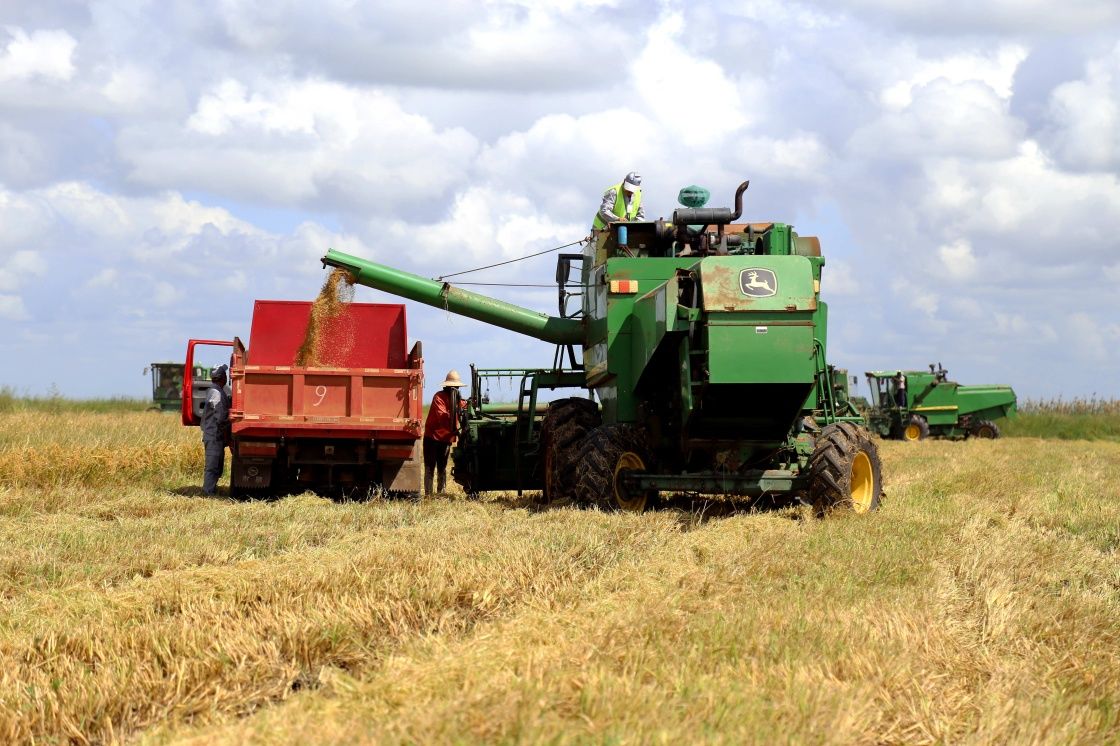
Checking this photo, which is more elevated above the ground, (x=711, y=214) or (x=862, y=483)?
(x=711, y=214)

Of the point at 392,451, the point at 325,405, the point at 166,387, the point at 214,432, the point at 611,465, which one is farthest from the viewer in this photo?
the point at 166,387

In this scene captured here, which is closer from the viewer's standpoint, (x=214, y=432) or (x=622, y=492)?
(x=622, y=492)

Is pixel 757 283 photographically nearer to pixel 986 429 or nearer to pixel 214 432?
pixel 214 432

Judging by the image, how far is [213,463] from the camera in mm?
14461

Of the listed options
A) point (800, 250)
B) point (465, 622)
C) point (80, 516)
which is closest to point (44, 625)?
point (465, 622)

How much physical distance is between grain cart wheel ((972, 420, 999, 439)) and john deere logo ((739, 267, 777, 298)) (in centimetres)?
2734

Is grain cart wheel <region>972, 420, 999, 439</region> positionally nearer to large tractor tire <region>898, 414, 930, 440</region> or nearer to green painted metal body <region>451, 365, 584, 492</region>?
large tractor tire <region>898, 414, 930, 440</region>

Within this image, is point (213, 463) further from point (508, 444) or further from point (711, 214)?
point (711, 214)

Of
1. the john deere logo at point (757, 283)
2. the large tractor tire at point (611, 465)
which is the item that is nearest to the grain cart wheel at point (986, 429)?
the large tractor tire at point (611, 465)

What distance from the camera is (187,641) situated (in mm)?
5617

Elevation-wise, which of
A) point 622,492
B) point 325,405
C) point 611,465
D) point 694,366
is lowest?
point 622,492

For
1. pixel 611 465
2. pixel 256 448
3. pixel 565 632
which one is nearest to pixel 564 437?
pixel 611 465

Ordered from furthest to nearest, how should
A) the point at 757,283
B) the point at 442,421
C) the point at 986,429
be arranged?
the point at 986,429 < the point at 442,421 < the point at 757,283

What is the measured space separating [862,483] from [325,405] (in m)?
5.18
